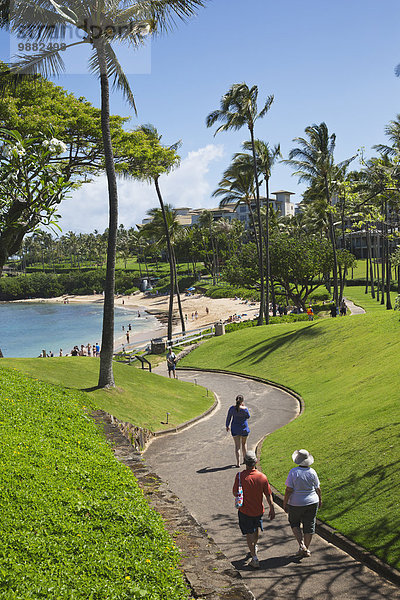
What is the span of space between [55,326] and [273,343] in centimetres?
7013

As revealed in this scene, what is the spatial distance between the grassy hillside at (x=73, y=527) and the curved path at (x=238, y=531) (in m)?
1.81

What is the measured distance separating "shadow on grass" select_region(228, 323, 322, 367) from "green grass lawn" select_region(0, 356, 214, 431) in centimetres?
861

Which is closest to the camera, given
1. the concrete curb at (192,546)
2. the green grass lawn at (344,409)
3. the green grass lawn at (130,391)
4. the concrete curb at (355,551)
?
the concrete curb at (192,546)

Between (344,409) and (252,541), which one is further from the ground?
(252,541)

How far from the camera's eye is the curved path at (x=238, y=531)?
7098 millimetres

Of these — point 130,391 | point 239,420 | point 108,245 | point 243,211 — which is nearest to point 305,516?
point 239,420

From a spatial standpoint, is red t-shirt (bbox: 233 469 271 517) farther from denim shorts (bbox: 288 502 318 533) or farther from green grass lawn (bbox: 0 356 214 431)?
green grass lawn (bbox: 0 356 214 431)

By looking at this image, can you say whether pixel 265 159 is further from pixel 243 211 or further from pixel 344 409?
pixel 243 211

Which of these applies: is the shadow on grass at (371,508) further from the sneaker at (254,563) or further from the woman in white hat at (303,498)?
the sneaker at (254,563)

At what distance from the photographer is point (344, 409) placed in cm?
1608

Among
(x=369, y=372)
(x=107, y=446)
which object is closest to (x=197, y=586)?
(x=107, y=446)

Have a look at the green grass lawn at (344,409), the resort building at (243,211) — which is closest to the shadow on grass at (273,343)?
the green grass lawn at (344,409)

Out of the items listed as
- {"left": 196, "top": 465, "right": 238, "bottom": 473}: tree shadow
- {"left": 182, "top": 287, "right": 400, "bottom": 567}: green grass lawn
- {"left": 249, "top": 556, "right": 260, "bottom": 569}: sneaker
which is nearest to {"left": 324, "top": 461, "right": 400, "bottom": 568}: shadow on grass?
{"left": 182, "top": 287, "right": 400, "bottom": 567}: green grass lawn

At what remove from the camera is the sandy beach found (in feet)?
230
